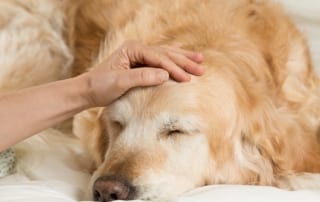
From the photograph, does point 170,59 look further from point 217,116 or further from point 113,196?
point 113,196

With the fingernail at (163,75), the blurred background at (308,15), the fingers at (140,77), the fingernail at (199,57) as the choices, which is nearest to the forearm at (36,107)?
the fingers at (140,77)

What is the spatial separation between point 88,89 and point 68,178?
33 centimetres

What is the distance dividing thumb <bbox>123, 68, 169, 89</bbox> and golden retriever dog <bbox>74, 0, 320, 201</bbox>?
0.11 ft

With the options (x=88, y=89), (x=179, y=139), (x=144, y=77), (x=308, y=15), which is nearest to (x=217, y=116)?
(x=179, y=139)

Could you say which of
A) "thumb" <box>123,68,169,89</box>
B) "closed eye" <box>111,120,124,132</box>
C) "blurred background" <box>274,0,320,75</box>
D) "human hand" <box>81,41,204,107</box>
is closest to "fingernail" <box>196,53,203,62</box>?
"human hand" <box>81,41,204,107</box>

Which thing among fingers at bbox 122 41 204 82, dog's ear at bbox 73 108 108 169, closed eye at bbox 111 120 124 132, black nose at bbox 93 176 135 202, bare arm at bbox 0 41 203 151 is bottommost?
dog's ear at bbox 73 108 108 169

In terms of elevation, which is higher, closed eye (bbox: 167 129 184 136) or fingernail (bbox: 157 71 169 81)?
fingernail (bbox: 157 71 169 81)

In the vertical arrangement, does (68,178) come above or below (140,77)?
below

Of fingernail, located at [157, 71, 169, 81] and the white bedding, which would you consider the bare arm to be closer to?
fingernail, located at [157, 71, 169, 81]

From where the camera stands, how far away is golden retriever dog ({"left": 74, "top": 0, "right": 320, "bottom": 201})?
1929mm

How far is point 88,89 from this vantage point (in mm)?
1949

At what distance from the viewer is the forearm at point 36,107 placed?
1.92m

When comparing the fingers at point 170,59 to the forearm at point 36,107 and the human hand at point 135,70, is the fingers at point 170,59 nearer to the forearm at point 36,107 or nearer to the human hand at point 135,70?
the human hand at point 135,70

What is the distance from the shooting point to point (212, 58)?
2092mm
